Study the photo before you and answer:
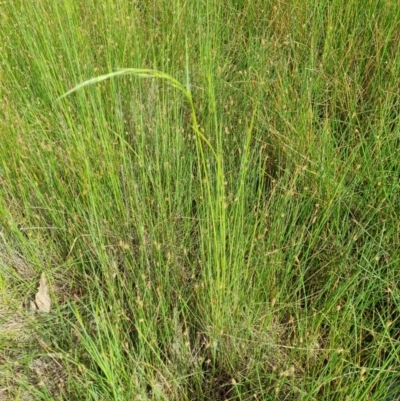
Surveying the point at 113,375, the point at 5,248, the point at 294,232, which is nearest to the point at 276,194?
the point at 294,232

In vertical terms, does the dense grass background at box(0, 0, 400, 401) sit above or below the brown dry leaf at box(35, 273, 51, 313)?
above

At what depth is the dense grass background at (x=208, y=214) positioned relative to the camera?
1.24 metres

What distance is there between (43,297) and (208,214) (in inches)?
25.2

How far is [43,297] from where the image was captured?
1492mm

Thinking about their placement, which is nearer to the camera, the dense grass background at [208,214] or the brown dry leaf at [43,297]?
the dense grass background at [208,214]

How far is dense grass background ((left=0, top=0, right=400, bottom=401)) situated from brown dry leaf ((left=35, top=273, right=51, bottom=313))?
3cm

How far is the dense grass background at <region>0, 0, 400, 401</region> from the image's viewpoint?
1.24 meters

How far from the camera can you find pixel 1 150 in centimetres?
168

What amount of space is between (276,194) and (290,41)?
80 cm

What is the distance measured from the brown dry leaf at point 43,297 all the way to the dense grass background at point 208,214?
0.09 ft

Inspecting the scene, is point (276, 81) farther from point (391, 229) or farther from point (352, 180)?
point (391, 229)

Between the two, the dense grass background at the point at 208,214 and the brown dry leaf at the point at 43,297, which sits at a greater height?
the dense grass background at the point at 208,214

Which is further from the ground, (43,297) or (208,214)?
(208,214)

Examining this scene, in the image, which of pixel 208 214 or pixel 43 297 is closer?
pixel 208 214
